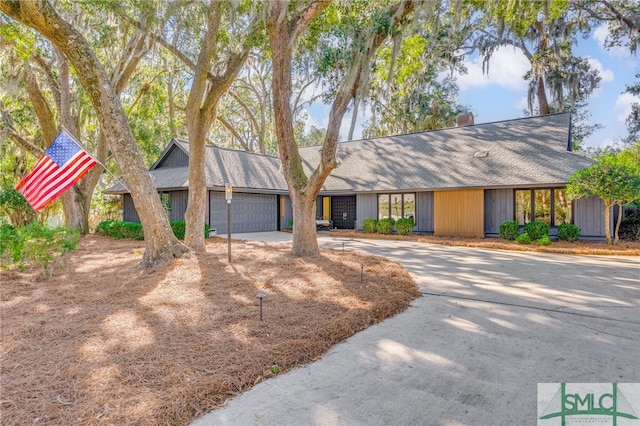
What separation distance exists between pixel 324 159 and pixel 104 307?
4.84 meters

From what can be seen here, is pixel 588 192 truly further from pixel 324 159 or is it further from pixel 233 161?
pixel 233 161

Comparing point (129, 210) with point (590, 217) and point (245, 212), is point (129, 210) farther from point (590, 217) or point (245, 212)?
point (590, 217)

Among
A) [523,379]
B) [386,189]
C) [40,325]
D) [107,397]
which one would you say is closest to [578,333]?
[523,379]

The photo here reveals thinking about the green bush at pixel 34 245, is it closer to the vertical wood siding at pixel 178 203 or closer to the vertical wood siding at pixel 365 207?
the vertical wood siding at pixel 178 203

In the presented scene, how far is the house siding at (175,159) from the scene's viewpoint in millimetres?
18434

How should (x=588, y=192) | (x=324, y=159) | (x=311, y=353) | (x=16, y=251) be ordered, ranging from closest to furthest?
(x=311, y=353)
(x=16, y=251)
(x=324, y=159)
(x=588, y=192)

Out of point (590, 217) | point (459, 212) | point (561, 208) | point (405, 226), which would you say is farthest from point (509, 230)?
point (405, 226)

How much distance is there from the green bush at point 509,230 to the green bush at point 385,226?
4.78m

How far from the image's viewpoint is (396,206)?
17.1 metres

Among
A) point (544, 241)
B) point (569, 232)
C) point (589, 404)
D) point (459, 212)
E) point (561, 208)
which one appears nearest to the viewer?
point (589, 404)

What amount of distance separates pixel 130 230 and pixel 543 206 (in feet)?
55.3

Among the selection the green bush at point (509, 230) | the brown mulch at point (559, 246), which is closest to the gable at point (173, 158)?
the brown mulch at point (559, 246)

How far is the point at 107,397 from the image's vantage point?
2576 millimetres

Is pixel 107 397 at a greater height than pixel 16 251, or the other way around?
pixel 16 251
